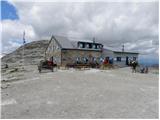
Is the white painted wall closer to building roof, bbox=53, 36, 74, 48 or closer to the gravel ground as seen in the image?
building roof, bbox=53, 36, 74, 48

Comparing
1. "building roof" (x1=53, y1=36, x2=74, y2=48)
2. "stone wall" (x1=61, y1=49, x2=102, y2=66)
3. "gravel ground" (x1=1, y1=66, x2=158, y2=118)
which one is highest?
"building roof" (x1=53, y1=36, x2=74, y2=48)

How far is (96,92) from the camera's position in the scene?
1235 cm

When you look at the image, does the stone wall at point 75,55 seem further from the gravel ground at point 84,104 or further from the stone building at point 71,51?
the gravel ground at point 84,104

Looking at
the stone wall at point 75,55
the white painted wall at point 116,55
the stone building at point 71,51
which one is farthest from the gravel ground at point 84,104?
the white painted wall at point 116,55

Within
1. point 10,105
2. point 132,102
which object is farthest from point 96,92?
point 10,105

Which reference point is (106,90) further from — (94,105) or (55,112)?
(55,112)

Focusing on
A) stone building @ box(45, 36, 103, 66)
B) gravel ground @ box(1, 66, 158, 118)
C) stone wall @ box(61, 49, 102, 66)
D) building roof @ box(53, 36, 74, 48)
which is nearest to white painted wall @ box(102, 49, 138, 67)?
stone building @ box(45, 36, 103, 66)

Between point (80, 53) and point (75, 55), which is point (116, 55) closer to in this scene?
point (80, 53)

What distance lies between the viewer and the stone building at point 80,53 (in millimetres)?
39981

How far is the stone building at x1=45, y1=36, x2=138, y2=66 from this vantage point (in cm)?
3998

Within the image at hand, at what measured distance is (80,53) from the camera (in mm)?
41812

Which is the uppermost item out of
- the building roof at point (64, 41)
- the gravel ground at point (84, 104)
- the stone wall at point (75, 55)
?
the building roof at point (64, 41)

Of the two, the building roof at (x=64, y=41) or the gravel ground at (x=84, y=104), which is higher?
the building roof at (x=64, y=41)

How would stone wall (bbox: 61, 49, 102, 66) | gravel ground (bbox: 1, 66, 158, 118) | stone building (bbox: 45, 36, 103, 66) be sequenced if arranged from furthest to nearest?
stone building (bbox: 45, 36, 103, 66), stone wall (bbox: 61, 49, 102, 66), gravel ground (bbox: 1, 66, 158, 118)
